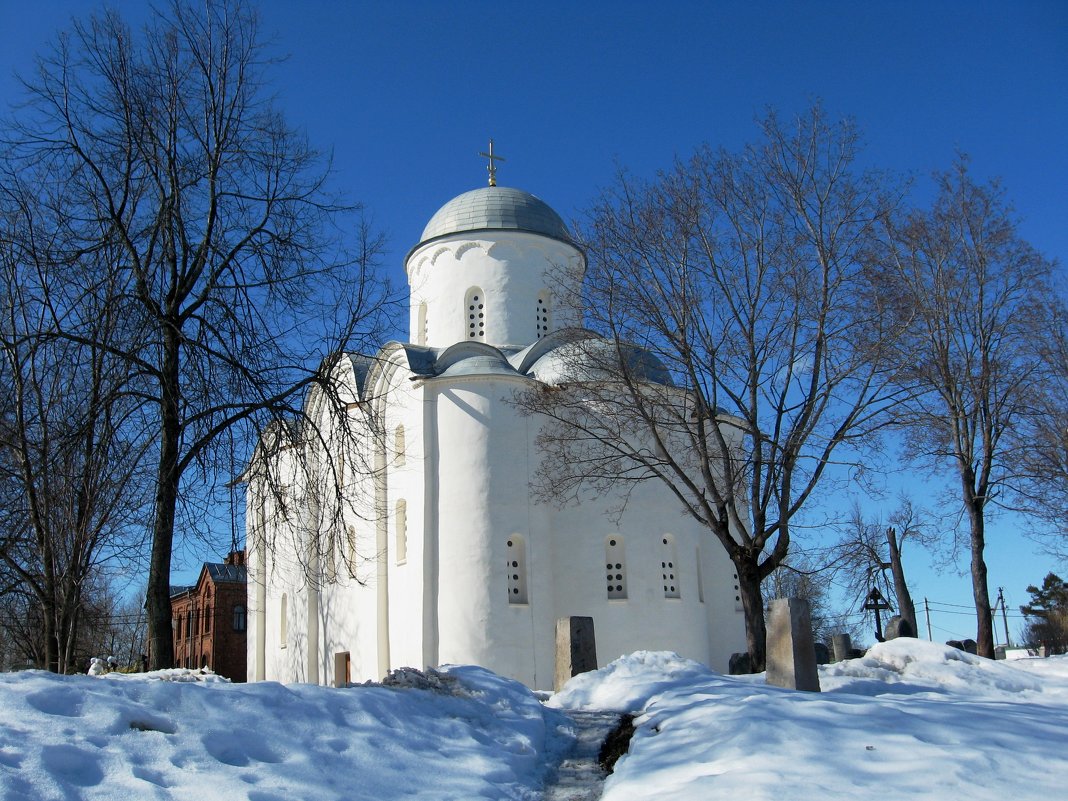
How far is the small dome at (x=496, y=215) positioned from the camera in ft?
82.2

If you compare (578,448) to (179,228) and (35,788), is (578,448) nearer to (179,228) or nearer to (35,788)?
(179,228)

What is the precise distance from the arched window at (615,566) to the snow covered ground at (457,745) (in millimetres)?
12427

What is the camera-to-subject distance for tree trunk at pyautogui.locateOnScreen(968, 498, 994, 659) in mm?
15852

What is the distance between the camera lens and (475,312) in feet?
80.9

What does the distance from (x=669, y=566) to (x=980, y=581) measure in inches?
263

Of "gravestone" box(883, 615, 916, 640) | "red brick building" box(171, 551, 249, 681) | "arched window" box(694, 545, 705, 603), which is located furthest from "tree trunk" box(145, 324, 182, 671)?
"red brick building" box(171, 551, 249, 681)

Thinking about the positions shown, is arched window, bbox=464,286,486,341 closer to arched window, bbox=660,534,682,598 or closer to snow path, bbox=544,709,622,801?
arched window, bbox=660,534,682,598

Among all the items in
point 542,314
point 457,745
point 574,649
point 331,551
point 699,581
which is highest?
point 542,314

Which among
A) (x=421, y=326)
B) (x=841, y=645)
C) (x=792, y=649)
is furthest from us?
(x=421, y=326)

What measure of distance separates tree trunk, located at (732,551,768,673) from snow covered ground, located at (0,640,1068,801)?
19.7ft

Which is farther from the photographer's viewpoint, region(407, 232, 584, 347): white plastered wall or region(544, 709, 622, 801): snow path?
region(407, 232, 584, 347): white plastered wall

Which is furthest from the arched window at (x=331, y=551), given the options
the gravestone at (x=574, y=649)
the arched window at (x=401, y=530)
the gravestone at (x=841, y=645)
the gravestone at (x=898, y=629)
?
the gravestone at (x=898, y=629)

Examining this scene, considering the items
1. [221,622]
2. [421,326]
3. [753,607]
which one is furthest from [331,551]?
[221,622]

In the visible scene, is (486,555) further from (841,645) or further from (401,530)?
(841,645)
